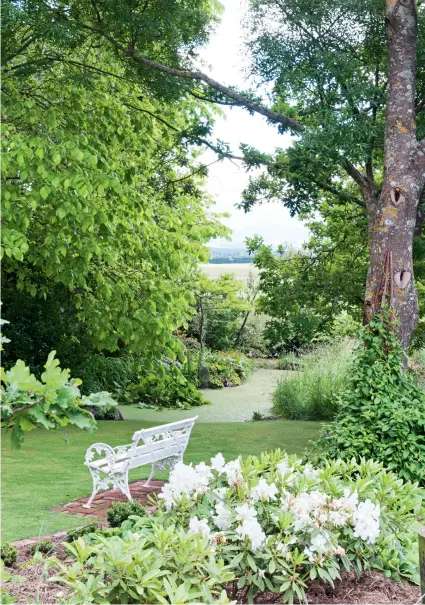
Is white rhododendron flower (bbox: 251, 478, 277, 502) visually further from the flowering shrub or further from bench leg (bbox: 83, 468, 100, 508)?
bench leg (bbox: 83, 468, 100, 508)

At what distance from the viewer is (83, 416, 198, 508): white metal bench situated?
5846 mm

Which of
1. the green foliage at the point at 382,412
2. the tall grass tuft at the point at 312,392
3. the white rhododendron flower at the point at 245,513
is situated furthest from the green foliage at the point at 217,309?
the white rhododendron flower at the point at 245,513

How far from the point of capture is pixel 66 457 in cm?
822

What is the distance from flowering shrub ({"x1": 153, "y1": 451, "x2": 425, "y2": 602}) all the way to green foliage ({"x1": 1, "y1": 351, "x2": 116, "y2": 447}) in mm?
1433

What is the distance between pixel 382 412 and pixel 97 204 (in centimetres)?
554

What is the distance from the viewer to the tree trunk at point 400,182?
24.1ft

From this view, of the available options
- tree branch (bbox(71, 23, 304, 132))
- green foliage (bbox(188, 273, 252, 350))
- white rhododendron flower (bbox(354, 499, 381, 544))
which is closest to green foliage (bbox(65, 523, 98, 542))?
white rhododendron flower (bbox(354, 499, 381, 544))

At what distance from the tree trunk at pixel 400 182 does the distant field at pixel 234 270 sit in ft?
38.9

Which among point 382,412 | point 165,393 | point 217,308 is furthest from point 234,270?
point 382,412

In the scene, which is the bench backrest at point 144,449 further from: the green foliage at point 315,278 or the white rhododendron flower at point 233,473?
the green foliage at point 315,278

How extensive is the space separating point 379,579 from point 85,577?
5.74 ft

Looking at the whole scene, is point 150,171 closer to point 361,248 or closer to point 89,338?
point 89,338

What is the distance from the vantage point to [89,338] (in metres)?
12.9

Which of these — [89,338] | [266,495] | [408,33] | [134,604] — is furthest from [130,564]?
[89,338]
